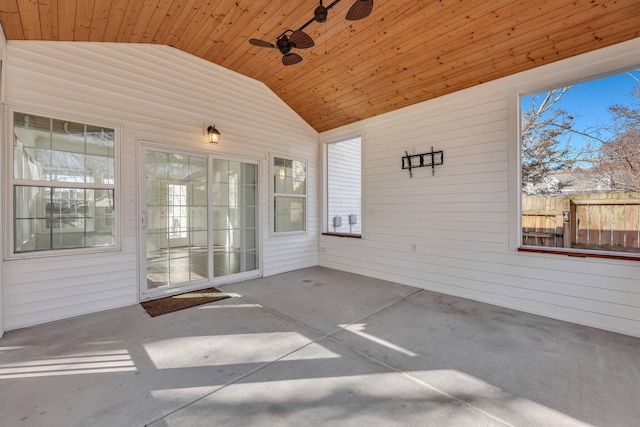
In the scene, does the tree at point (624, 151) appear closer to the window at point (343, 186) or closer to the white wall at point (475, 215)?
the white wall at point (475, 215)

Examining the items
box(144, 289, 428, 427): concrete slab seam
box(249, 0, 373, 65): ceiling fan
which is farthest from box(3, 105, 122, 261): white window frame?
box(249, 0, 373, 65): ceiling fan

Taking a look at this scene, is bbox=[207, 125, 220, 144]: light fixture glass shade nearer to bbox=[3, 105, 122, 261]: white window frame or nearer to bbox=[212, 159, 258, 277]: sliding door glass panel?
bbox=[212, 159, 258, 277]: sliding door glass panel

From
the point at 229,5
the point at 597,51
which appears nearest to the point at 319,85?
the point at 229,5

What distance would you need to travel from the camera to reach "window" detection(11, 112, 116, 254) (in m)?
3.01

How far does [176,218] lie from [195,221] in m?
0.28

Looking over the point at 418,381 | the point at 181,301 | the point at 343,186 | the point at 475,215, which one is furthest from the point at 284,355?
the point at 343,186

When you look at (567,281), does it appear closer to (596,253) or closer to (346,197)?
(596,253)

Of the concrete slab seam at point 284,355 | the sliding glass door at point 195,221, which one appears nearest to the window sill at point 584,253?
the concrete slab seam at point 284,355

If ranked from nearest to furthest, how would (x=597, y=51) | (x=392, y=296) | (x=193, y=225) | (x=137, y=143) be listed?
1. (x=597, y=51)
2. (x=137, y=143)
3. (x=392, y=296)
4. (x=193, y=225)

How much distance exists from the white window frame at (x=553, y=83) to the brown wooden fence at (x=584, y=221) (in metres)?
0.16

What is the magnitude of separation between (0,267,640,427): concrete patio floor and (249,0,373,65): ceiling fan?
2.98 m

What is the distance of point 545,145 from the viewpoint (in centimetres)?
353

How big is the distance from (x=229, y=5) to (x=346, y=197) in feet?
15.3

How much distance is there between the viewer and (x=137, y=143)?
3740mm
